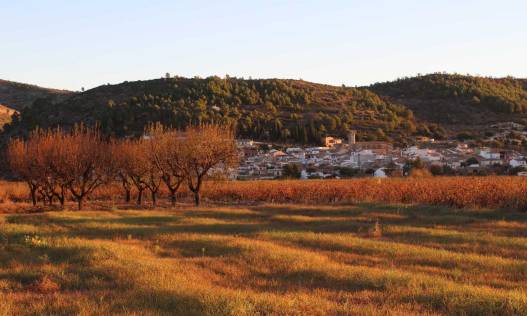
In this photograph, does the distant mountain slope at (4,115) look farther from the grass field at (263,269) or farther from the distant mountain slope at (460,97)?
the grass field at (263,269)

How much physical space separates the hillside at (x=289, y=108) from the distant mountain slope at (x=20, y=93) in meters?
27.0

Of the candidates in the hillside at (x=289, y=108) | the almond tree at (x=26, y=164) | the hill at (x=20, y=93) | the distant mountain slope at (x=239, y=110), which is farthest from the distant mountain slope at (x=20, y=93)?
the almond tree at (x=26, y=164)

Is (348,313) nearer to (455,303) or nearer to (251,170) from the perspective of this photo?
(455,303)

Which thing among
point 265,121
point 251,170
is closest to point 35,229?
point 251,170

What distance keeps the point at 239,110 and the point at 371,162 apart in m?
38.8

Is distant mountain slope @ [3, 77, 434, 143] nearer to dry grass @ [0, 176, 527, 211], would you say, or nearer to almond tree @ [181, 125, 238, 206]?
dry grass @ [0, 176, 527, 211]

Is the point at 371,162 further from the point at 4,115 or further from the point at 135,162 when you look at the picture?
the point at 4,115

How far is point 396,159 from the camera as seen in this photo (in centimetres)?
6562

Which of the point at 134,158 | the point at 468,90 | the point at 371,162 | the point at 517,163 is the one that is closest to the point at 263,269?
the point at 134,158

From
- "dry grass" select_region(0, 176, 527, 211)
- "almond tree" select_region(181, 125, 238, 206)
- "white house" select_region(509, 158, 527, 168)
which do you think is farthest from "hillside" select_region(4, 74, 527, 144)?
"almond tree" select_region(181, 125, 238, 206)

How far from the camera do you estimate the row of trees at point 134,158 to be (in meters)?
37.3

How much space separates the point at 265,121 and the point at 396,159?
1330 inches

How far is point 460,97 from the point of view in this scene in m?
120

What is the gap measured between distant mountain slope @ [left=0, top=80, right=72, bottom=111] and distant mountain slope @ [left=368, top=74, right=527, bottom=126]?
8868cm
